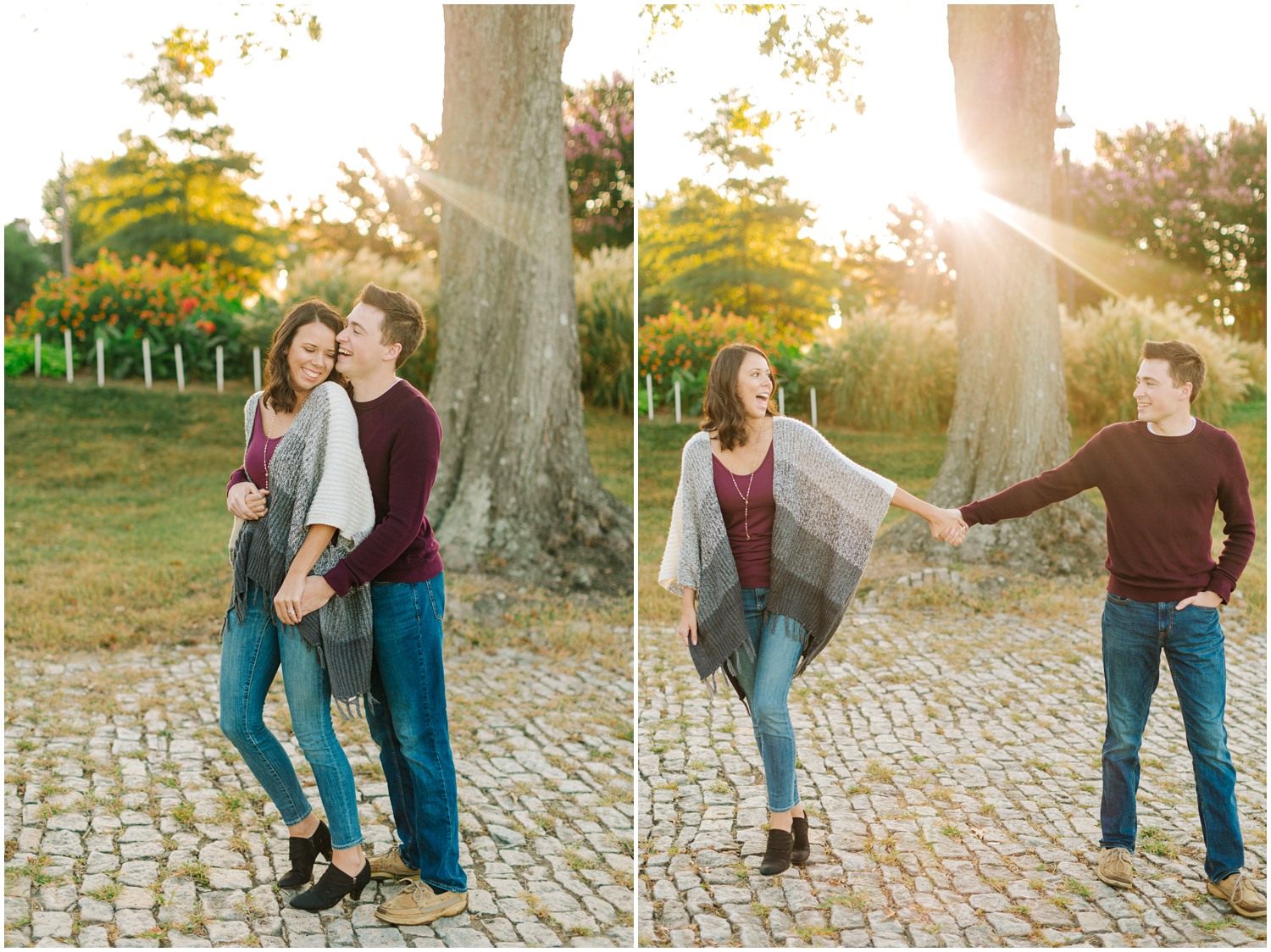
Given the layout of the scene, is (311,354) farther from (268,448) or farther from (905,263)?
(905,263)

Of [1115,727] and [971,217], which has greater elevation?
[971,217]

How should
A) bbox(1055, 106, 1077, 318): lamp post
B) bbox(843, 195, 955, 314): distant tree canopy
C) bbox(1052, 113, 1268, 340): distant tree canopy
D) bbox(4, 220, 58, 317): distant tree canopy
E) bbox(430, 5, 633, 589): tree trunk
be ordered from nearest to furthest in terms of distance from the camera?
bbox(430, 5, 633, 589): tree trunk
bbox(1055, 106, 1077, 318): lamp post
bbox(1052, 113, 1268, 340): distant tree canopy
bbox(843, 195, 955, 314): distant tree canopy
bbox(4, 220, 58, 317): distant tree canopy

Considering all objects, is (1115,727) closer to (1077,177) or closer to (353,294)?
(353,294)

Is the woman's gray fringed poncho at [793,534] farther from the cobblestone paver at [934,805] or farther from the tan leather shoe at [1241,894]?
the tan leather shoe at [1241,894]

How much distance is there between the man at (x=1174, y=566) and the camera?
9.18ft

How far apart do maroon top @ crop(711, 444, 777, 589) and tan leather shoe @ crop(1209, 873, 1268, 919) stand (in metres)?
1.45

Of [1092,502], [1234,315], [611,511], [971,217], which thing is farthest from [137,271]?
[1234,315]

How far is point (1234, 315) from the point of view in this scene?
16.1 meters

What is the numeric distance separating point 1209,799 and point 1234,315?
1540cm

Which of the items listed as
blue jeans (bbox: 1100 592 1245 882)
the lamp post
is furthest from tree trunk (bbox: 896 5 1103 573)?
blue jeans (bbox: 1100 592 1245 882)

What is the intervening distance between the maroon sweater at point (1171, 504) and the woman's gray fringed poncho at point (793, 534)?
59 cm

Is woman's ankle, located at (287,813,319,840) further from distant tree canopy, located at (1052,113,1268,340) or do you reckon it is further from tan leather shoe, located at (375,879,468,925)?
distant tree canopy, located at (1052,113,1268,340)

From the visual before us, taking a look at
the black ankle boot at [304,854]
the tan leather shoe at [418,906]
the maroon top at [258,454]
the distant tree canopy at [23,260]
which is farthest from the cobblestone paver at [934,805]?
the distant tree canopy at [23,260]

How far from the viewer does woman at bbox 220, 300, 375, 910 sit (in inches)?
103
